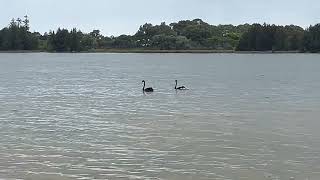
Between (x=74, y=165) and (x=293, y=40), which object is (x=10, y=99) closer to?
(x=74, y=165)

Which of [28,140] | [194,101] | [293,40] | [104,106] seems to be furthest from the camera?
[293,40]

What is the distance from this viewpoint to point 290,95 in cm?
3803

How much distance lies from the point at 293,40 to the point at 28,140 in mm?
171149

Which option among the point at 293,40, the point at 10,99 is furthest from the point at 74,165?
the point at 293,40

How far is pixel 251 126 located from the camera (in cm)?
2189

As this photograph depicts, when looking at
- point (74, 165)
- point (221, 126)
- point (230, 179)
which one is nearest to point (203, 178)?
point (230, 179)

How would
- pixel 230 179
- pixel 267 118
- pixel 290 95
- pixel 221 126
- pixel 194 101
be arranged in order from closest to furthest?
pixel 230 179
pixel 221 126
pixel 267 118
pixel 194 101
pixel 290 95

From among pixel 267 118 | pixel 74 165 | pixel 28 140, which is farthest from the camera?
pixel 267 118

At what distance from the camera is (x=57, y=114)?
86.0ft

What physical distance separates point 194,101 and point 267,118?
961cm

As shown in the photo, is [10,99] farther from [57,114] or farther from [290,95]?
[290,95]

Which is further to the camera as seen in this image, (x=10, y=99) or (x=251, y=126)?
(x=10, y=99)

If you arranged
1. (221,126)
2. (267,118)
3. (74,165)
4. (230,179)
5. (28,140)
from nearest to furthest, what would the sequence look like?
1. (230,179)
2. (74,165)
3. (28,140)
4. (221,126)
5. (267,118)

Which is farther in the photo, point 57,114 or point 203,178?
point 57,114
